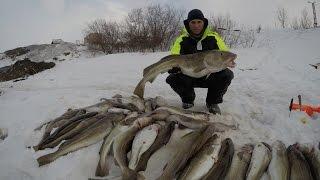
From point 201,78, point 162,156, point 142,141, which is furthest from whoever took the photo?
point 201,78

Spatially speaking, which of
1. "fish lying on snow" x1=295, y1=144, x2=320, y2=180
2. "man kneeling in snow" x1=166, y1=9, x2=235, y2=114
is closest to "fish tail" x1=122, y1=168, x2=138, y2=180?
"fish lying on snow" x1=295, y1=144, x2=320, y2=180

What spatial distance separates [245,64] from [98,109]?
21.6ft

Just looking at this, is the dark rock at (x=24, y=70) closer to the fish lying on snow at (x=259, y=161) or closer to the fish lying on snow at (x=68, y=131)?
the fish lying on snow at (x=68, y=131)

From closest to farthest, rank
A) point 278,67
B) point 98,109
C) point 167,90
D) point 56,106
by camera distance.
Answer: point 98,109
point 56,106
point 167,90
point 278,67

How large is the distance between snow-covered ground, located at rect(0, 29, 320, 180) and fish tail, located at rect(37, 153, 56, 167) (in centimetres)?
7

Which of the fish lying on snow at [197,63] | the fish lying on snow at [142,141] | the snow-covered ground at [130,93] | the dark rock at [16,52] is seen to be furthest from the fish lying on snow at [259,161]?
the dark rock at [16,52]

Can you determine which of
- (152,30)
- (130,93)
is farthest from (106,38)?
(130,93)

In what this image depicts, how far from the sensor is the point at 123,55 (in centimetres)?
1464

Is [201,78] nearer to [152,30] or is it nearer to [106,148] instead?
[106,148]

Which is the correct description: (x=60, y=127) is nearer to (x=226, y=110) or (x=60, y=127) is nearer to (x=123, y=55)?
(x=226, y=110)

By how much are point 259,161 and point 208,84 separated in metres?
2.28

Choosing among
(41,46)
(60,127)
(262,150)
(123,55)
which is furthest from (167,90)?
(41,46)

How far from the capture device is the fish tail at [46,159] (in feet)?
16.1

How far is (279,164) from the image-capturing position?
4.29 meters
